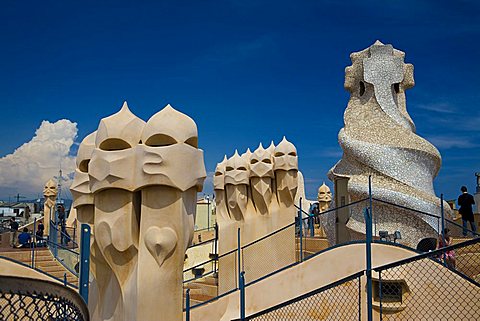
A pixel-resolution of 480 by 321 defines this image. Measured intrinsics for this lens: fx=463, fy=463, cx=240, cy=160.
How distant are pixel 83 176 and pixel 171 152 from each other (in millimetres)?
1857

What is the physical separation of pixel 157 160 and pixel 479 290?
5.50m

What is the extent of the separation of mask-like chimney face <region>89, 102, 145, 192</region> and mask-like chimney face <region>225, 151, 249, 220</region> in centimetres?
578

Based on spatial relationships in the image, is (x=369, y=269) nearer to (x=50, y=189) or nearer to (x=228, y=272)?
(x=228, y=272)

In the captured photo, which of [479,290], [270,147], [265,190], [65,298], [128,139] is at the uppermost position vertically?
[270,147]

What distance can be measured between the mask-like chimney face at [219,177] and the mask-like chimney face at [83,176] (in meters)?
5.69

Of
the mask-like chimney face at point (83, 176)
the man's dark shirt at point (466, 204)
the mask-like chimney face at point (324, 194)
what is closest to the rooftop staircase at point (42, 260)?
the mask-like chimney face at point (83, 176)

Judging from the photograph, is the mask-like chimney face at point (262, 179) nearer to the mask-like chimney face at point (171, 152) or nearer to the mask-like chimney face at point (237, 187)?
the mask-like chimney face at point (237, 187)

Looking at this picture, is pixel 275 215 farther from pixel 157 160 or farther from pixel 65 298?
pixel 65 298

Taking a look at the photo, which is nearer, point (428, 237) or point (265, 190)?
point (428, 237)

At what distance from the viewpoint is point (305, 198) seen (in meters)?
29.6

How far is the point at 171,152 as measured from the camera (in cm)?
604

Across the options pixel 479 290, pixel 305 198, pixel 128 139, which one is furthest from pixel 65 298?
pixel 305 198

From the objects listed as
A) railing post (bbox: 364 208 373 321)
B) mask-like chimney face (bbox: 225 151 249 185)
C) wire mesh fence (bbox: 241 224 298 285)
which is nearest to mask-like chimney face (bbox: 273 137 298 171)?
mask-like chimney face (bbox: 225 151 249 185)

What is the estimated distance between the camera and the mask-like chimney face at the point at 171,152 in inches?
235
